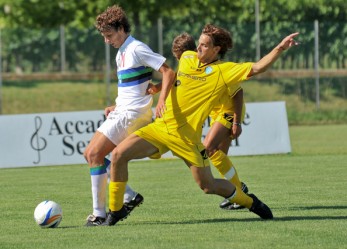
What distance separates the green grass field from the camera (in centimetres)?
854

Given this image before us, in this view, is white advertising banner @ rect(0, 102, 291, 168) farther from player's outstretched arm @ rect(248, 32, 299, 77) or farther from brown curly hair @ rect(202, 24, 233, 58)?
player's outstretched arm @ rect(248, 32, 299, 77)

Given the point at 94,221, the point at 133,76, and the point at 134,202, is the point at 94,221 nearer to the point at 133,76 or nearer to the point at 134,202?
the point at 134,202

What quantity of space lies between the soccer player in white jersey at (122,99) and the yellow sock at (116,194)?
18 cm

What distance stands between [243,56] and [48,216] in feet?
62.4

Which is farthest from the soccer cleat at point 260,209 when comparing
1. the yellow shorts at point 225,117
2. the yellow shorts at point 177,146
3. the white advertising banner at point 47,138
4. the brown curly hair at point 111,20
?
the white advertising banner at point 47,138

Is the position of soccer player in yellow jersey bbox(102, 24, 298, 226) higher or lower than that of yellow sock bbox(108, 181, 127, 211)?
higher

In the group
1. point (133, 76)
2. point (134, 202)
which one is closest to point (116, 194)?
point (134, 202)

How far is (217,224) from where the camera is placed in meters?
9.55

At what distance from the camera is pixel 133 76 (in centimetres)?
991

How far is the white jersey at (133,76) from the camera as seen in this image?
984cm

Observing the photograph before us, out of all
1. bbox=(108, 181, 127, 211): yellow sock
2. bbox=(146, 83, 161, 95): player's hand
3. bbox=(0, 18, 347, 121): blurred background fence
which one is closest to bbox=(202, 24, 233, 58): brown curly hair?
bbox=(146, 83, 161, 95): player's hand

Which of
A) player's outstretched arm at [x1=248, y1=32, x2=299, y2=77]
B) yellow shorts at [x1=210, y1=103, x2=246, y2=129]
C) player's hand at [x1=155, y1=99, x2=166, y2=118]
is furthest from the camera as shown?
yellow shorts at [x1=210, y1=103, x2=246, y2=129]

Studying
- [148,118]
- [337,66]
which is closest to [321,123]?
[337,66]

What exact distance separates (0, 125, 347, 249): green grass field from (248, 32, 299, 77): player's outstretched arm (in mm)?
1345
